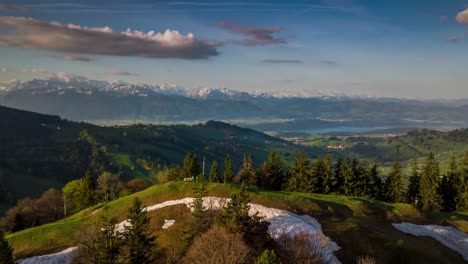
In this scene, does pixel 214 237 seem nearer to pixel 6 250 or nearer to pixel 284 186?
pixel 6 250

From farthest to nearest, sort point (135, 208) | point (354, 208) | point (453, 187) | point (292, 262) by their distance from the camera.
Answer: point (453, 187) < point (354, 208) < point (135, 208) < point (292, 262)

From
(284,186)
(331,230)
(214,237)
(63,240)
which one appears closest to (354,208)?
(331,230)

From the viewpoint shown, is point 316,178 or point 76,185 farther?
point 76,185

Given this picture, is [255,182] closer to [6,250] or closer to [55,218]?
[55,218]

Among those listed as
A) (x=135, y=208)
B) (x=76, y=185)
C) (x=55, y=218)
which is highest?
(x=135, y=208)

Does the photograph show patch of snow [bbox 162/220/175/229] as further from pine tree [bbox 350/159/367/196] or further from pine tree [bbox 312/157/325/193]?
pine tree [bbox 350/159/367/196]

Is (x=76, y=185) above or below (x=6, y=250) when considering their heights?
below

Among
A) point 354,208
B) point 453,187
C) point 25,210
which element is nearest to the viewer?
point 354,208
